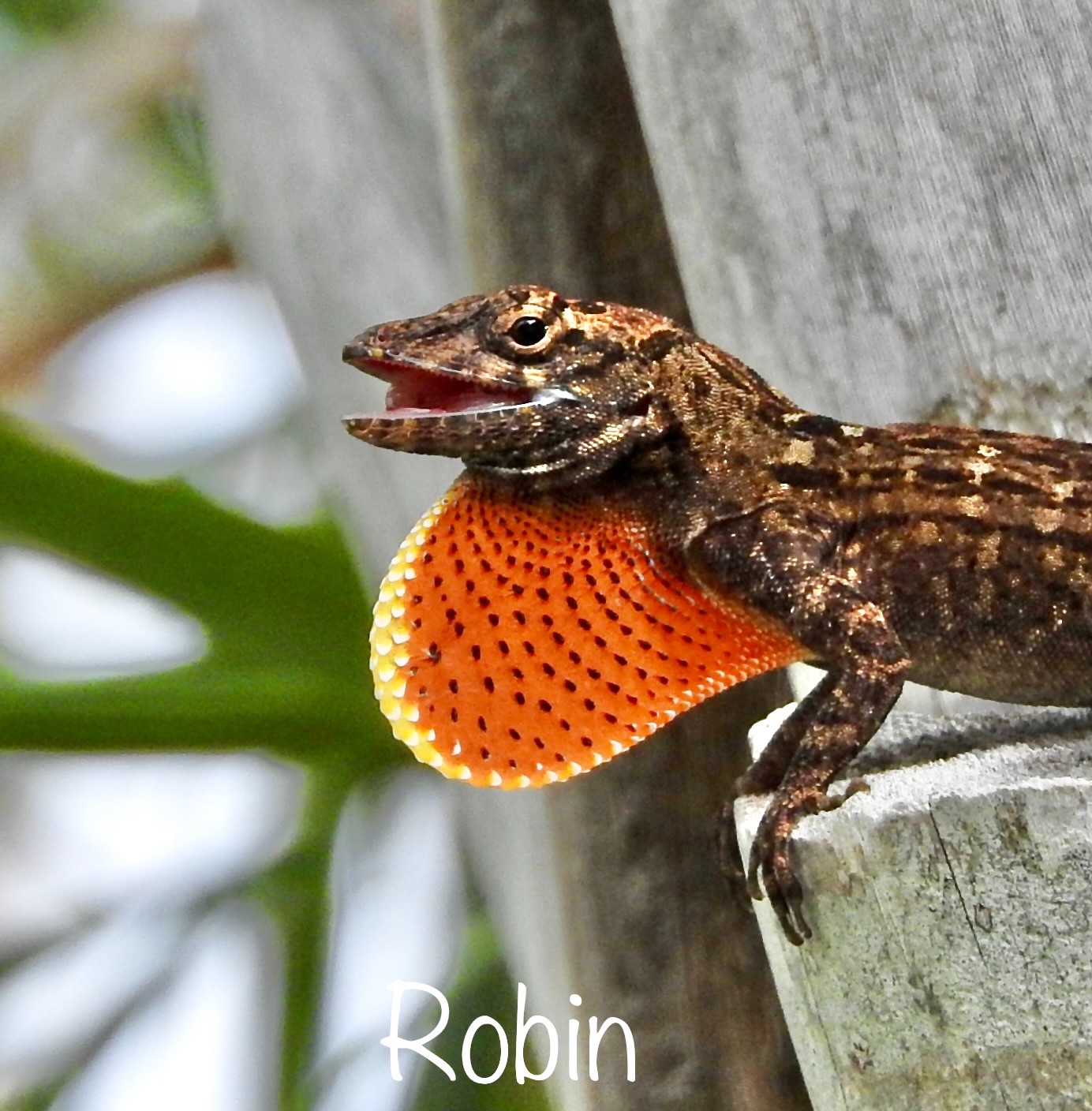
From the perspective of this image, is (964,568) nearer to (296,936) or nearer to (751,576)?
(751,576)

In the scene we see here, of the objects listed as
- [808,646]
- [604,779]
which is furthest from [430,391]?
[604,779]

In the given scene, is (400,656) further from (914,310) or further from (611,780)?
(611,780)

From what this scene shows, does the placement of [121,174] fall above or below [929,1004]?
above

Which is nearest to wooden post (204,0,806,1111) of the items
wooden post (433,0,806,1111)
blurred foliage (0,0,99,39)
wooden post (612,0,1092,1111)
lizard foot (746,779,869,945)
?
wooden post (433,0,806,1111)

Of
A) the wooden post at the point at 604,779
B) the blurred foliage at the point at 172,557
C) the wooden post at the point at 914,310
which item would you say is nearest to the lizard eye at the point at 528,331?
the wooden post at the point at 914,310

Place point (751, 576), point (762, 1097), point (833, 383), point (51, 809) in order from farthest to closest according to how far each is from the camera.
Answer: point (51, 809)
point (762, 1097)
point (833, 383)
point (751, 576)

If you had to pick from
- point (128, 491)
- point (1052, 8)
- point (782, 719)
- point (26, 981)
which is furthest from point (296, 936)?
point (1052, 8)

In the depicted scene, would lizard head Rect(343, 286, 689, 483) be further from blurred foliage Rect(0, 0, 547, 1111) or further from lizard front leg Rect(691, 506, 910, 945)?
blurred foliage Rect(0, 0, 547, 1111)

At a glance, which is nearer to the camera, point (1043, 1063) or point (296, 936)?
point (1043, 1063)
